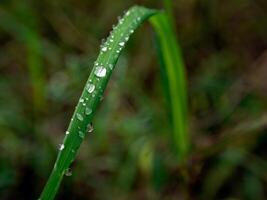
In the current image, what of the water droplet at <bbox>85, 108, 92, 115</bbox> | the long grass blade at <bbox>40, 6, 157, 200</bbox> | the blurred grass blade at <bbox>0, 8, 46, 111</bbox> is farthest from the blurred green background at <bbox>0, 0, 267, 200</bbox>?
the water droplet at <bbox>85, 108, 92, 115</bbox>

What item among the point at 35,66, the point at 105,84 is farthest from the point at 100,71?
the point at 35,66

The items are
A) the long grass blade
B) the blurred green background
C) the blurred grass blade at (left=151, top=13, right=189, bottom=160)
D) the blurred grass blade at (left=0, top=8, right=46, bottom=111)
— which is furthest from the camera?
the blurred grass blade at (left=0, top=8, right=46, bottom=111)

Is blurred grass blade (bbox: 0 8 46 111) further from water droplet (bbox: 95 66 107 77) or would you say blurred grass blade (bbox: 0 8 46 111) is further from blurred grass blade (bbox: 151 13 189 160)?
water droplet (bbox: 95 66 107 77)

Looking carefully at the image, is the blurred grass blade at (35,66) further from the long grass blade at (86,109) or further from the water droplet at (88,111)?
the water droplet at (88,111)

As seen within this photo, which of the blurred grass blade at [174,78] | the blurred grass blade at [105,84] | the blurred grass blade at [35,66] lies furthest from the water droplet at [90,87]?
the blurred grass blade at [35,66]

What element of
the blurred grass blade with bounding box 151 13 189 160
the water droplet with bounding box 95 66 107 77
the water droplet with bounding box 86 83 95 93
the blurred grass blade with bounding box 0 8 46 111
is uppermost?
the blurred grass blade with bounding box 0 8 46 111

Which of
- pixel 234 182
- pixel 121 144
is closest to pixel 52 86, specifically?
pixel 121 144

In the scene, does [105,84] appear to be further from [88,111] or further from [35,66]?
[35,66]

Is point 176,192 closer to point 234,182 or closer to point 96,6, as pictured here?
point 234,182
